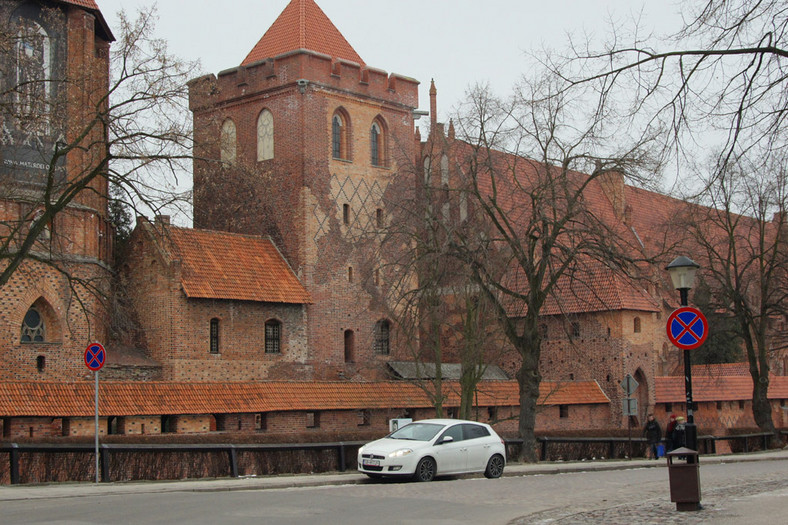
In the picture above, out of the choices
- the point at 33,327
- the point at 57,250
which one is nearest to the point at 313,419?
the point at 33,327

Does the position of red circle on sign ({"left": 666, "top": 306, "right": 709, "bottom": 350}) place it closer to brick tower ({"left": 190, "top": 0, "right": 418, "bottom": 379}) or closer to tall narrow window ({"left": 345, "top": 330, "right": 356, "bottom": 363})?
brick tower ({"left": 190, "top": 0, "right": 418, "bottom": 379})

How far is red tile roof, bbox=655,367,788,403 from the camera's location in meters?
48.2

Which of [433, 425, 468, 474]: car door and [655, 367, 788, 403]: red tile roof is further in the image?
[655, 367, 788, 403]: red tile roof

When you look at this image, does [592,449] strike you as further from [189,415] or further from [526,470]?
[189,415]

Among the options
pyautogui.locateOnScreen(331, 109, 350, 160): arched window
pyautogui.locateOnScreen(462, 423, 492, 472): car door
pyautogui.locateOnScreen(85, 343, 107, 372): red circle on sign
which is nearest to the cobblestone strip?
pyautogui.locateOnScreen(462, 423, 492, 472): car door

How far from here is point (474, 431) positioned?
22.4m

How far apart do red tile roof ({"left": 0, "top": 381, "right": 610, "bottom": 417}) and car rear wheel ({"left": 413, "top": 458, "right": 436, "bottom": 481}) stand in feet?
39.8

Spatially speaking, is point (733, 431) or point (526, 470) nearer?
point (526, 470)

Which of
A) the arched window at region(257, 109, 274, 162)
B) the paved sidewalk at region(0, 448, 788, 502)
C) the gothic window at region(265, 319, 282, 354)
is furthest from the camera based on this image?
the arched window at region(257, 109, 274, 162)

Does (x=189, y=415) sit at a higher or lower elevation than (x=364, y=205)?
lower

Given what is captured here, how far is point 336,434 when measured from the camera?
33.1m

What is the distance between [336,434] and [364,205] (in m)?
14.4

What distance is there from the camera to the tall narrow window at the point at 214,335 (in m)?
38.8

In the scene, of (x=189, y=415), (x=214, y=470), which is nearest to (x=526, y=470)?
(x=214, y=470)
